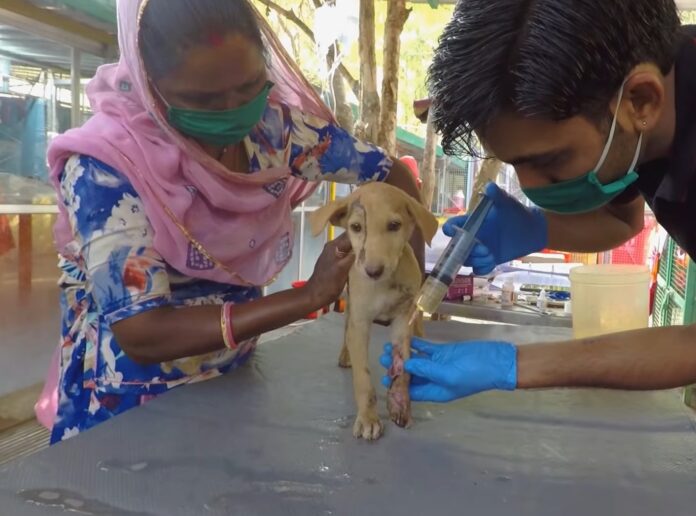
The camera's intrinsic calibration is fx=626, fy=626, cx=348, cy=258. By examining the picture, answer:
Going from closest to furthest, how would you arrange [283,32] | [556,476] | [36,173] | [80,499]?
[80,499] → [556,476] → [36,173] → [283,32]

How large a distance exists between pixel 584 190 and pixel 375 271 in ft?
1.25

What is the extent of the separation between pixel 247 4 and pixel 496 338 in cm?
113

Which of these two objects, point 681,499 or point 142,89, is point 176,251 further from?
point 681,499

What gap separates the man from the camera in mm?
776

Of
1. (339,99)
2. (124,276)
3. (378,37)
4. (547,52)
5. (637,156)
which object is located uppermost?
(378,37)

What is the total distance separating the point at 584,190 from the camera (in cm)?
95

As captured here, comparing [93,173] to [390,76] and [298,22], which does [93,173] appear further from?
[298,22]

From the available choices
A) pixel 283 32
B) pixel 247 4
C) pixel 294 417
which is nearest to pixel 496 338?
pixel 294 417

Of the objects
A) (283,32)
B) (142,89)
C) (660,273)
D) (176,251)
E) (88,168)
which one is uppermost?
(283,32)

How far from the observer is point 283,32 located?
3.85 metres

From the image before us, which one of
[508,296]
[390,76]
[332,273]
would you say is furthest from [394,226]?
[390,76]

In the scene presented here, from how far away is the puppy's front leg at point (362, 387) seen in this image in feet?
3.67

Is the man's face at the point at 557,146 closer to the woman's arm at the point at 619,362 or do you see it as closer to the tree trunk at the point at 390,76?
the woman's arm at the point at 619,362

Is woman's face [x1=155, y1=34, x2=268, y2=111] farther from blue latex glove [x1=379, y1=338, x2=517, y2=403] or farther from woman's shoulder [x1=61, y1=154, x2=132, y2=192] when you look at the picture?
blue latex glove [x1=379, y1=338, x2=517, y2=403]
